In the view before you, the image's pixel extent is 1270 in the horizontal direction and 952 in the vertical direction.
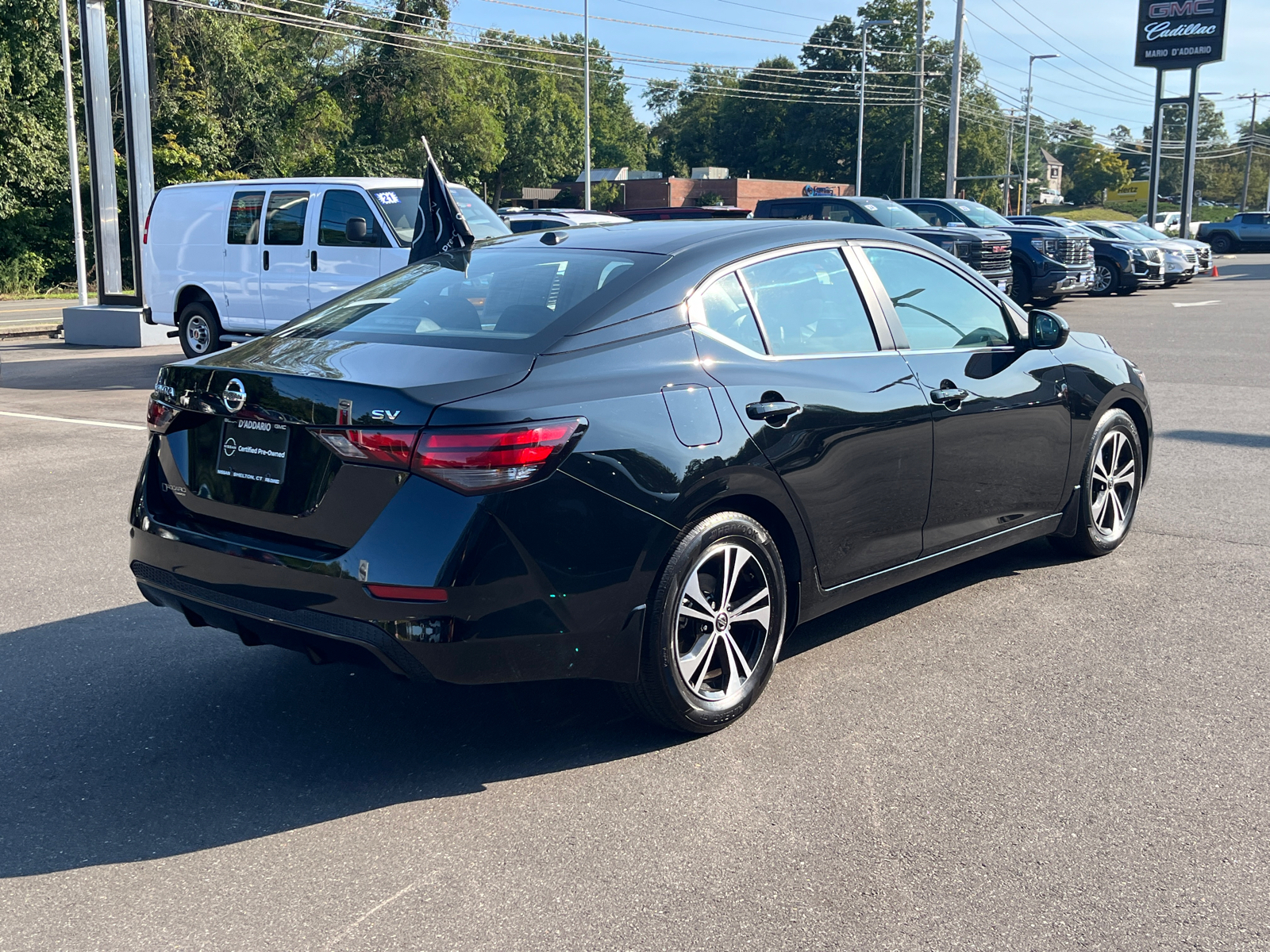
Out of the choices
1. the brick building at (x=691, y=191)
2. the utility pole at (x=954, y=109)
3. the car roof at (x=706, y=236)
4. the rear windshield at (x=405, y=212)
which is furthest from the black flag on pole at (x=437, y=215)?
the brick building at (x=691, y=191)

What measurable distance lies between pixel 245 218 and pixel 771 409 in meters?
11.4

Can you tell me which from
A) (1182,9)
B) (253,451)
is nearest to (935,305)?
(253,451)

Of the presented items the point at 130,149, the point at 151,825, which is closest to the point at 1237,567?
the point at 151,825

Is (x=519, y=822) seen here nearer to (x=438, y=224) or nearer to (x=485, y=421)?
(x=485, y=421)

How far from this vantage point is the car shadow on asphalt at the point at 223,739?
3.46 meters

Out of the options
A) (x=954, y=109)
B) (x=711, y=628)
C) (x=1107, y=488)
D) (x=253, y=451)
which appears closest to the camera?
(x=253, y=451)

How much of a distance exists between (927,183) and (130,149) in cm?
8647

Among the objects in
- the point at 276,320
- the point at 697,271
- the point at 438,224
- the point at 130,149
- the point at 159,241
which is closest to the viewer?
the point at 697,271

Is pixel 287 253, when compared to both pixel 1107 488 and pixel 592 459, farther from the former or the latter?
pixel 592 459

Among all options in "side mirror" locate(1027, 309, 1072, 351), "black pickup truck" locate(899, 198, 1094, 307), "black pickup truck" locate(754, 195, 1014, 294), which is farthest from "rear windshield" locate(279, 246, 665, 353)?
"black pickup truck" locate(899, 198, 1094, 307)

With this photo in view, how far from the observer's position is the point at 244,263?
46.5 ft

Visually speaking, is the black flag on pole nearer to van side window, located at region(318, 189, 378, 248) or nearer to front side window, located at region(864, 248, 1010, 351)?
front side window, located at region(864, 248, 1010, 351)

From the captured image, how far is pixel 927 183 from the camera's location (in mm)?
96750

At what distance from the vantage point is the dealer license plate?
12.1ft
